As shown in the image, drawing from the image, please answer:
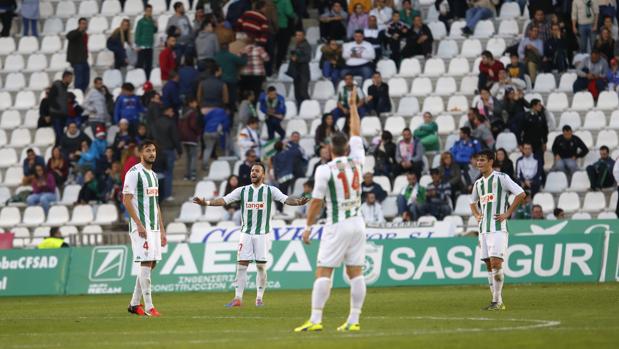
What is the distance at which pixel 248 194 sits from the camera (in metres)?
23.0

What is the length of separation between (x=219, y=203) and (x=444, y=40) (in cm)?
1626

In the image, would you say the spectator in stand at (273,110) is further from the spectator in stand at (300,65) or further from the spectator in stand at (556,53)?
the spectator in stand at (556,53)

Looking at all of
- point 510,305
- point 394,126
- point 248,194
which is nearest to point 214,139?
point 394,126

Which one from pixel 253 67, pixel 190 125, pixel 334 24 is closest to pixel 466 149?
pixel 334 24

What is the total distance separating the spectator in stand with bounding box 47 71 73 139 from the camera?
37.2 metres

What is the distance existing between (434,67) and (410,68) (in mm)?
684

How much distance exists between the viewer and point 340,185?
50.7 feet

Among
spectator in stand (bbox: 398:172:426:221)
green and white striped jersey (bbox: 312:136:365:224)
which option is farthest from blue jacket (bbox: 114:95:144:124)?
green and white striped jersey (bbox: 312:136:365:224)

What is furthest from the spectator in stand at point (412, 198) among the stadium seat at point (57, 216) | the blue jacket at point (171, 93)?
the stadium seat at point (57, 216)

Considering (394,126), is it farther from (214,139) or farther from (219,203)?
(219,203)

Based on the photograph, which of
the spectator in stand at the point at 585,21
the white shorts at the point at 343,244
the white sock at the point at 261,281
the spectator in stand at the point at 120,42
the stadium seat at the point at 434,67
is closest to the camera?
the white shorts at the point at 343,244

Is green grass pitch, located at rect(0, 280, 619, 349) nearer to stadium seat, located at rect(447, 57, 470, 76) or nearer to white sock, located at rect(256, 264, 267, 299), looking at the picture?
white sock, located at rect(256, 264, 267, 299)

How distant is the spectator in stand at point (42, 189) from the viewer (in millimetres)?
35981

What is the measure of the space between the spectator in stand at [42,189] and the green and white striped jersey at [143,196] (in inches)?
650
